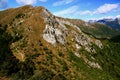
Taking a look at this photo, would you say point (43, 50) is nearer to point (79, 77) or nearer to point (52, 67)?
point (52, 67)

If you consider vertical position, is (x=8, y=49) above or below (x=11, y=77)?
above

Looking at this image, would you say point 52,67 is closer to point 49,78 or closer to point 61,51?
point 49,78

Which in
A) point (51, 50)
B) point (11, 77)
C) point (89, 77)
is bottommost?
point (89, 77)

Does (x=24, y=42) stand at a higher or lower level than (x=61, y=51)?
higher

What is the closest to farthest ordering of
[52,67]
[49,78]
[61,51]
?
1. [49,78]
2. [52,67]
3. [61,51]

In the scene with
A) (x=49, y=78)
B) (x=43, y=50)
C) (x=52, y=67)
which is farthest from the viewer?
(x=43, y=50)

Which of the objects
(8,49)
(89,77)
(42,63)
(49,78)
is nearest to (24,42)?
(8,49)

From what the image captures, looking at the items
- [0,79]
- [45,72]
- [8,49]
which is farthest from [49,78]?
[8,49]

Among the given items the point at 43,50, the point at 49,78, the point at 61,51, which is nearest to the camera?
the point at 49,78

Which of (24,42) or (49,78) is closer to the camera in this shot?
(49,78)
